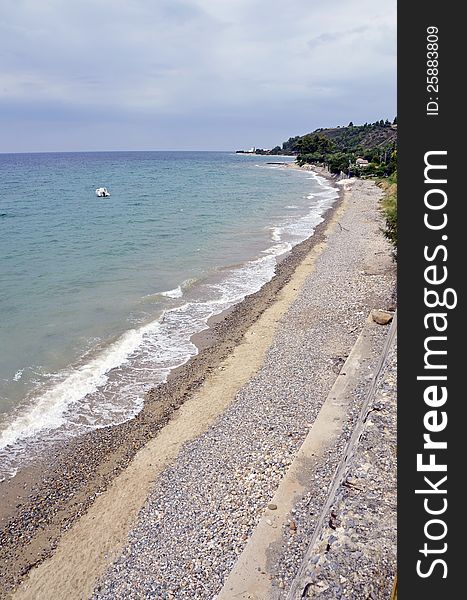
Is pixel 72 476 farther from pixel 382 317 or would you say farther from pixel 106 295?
pixel 106 295

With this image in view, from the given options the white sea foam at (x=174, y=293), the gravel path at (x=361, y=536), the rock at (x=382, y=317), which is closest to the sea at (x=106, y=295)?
the white sea foam at (x=174, y=293)

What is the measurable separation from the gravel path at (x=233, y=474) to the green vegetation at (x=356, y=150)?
Result: 5577cm


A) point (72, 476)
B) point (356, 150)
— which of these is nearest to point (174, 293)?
point (72, 476)

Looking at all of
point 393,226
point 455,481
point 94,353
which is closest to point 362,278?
point 393,226

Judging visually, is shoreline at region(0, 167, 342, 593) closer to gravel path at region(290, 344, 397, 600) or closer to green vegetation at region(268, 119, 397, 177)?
gravel path at region(290, 344, 397, 600)

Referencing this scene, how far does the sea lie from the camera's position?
480 inches

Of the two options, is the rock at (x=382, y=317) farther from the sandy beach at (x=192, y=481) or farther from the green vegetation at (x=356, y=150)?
the green vegetation at (x=356, y=150)

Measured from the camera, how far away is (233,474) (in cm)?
862

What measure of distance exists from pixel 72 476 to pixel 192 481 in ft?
8.97

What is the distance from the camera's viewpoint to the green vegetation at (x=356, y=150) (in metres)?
76.4

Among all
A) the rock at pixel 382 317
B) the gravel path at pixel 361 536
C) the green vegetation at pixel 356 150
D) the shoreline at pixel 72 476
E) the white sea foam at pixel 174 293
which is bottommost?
the shoreline at pixel 72 476

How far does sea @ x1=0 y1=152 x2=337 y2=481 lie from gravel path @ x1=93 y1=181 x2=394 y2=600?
303 centimetres

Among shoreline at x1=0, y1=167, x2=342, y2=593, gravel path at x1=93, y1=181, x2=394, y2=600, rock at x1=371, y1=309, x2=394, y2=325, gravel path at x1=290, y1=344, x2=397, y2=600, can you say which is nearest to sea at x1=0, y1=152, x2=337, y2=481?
shoreline at x1=0, y1=167, x2=342, y2=593

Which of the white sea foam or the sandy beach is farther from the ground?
the white sea foam
